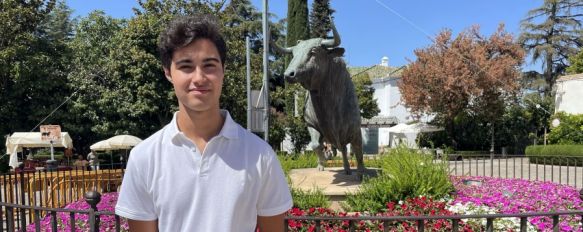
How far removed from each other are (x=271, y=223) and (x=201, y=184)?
331mm

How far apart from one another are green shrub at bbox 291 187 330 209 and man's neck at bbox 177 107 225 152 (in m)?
3.21

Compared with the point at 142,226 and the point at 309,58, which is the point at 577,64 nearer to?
the point at 309,58

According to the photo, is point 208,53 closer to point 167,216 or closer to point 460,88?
point 167,216

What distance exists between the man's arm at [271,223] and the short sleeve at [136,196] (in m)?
0.42

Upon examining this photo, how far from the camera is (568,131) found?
20.9 m

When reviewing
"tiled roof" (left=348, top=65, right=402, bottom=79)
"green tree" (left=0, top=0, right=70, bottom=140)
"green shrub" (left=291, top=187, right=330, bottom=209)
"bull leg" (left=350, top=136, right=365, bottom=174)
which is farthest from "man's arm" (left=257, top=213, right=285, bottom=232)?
"tiled roof" (left=348, top=65, right=402, bottom=79)

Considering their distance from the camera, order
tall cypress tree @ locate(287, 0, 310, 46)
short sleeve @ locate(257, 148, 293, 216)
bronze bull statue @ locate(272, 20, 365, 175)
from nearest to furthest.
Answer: short sleeve @ locate(257, 148, 293, 216), bronze bull statue @ locate(272, 20, 365, 175), tall cypress tree @ locate(287, 0, 310, 46)

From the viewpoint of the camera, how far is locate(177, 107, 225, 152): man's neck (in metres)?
1.69

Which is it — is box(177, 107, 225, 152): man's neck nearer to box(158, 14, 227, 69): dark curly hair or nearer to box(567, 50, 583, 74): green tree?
box(158, 14, 227, 69): dark curly hair

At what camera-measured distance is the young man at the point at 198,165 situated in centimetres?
162

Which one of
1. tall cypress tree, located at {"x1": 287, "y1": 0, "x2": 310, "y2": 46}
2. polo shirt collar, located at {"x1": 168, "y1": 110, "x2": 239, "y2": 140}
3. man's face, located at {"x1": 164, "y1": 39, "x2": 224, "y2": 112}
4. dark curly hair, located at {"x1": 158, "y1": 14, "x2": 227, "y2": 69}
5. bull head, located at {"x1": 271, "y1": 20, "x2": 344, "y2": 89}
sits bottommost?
polo shirt collar, located at {"x1": 168, "y1": 110, "x2": 239, "y2": 140}

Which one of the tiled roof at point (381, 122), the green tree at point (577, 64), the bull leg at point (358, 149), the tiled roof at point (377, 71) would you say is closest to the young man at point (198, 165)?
the bull leg at point (358, 149)

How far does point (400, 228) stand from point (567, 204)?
294 centimetres

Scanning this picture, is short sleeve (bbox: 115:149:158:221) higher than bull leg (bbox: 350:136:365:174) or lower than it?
higher
